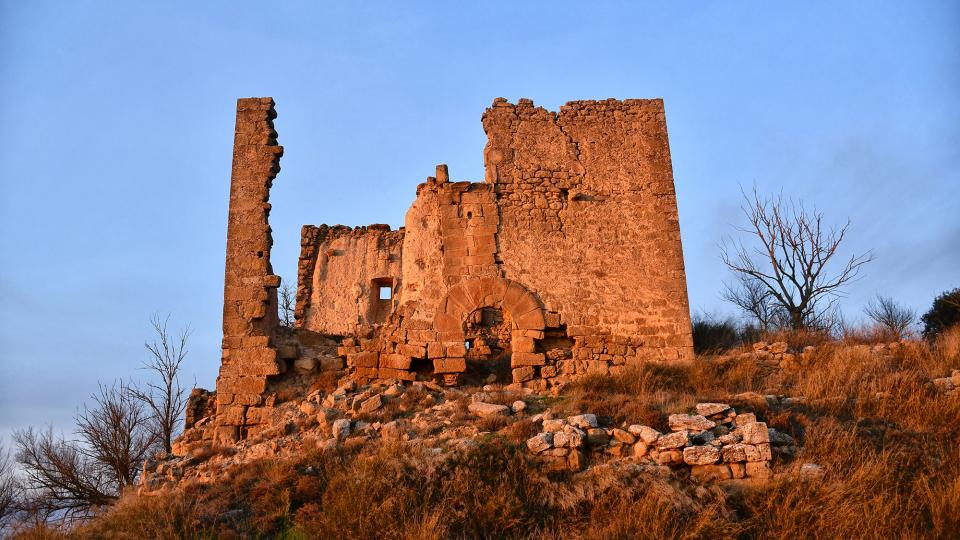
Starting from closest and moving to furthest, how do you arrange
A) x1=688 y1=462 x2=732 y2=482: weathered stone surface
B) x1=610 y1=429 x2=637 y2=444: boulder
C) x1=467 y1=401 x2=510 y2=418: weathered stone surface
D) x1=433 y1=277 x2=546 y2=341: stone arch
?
1. x1=688 y1=462 x2=732 y2=482: weathered stone surface
2. x1=610 y1=429 x2=637 y2=444: boulder
3. x1=467 y1=401 x2=510 y2=418: weathered stone surface
4. x1=433 y1=277 x2=546 y2=341: stone arch

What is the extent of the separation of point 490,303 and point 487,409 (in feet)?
8.11

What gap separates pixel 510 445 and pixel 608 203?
5155 millimetres

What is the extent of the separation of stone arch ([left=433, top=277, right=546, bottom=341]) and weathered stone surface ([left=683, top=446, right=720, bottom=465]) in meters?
3.84

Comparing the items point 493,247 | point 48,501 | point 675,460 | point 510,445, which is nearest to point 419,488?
point 510,445

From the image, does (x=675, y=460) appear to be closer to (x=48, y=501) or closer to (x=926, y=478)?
(x=926, y=478)

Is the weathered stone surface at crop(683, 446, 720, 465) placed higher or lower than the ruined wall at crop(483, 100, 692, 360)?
lower

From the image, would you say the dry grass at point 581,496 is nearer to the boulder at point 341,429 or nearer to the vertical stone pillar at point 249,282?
the boulder at point 341,429

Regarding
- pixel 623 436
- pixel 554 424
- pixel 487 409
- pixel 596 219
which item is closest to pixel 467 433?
pixel 487 409

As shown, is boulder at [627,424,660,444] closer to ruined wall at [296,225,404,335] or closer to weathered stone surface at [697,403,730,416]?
weathered stone surface at [697,403,730,416]

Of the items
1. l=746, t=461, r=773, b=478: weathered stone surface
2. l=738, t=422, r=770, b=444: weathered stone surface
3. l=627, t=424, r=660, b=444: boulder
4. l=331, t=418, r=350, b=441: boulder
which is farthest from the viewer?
l=331, t=418, r=350, b=441: boulder

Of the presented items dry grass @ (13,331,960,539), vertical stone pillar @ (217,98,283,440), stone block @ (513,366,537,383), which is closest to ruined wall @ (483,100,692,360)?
stone block @ (513,366,537,383)

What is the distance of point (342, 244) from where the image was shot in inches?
623

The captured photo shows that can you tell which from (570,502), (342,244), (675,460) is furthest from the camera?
(342,244)

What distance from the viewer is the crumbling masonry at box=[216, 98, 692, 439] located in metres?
9.70
